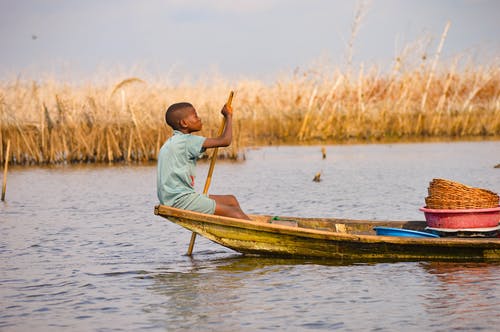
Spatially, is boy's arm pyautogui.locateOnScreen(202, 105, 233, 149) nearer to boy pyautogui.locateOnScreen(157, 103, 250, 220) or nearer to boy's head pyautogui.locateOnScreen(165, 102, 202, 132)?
boy pyautogui.locateOnScreen(157, 103, 250, 220)

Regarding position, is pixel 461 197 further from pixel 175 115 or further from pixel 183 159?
pixel 175 115

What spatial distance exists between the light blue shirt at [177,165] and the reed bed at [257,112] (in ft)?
38.2

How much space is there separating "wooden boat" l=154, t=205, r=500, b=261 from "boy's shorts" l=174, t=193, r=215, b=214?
142mm

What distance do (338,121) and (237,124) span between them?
18.2 ft

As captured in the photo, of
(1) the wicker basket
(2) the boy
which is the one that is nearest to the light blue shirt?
(2) the boy

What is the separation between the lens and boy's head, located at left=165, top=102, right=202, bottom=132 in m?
8.23

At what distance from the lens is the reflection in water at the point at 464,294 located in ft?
20.3

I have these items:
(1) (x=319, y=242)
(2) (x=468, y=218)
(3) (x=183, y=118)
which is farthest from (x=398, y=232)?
(3) (x=183, y=118)

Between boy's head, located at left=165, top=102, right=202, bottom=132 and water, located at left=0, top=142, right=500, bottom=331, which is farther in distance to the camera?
boy's head, located at left=165, top=102, right=202, bottom=132

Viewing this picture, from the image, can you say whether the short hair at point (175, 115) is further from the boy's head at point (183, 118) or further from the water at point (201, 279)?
the water at point (201, 279)

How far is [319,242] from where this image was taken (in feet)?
27.2

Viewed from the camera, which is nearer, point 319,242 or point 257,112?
point 319,242

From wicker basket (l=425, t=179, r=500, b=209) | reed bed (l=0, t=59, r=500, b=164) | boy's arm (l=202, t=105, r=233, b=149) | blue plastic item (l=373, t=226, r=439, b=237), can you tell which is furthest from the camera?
reed bed (l=0, t=59, r=500, b=164)

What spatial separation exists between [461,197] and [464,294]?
1506 millimetres
